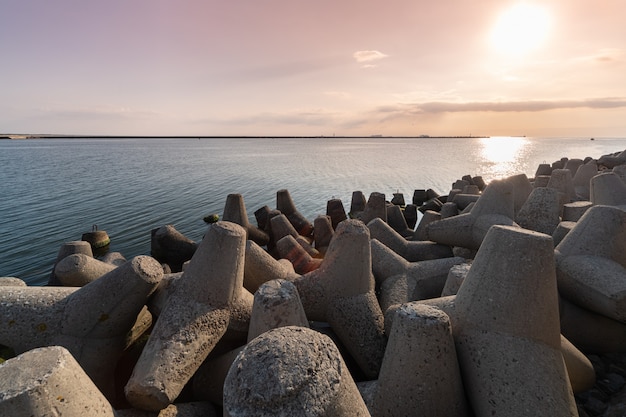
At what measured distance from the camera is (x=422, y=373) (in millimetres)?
2332

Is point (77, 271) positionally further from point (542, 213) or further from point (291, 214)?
point (291, 214)

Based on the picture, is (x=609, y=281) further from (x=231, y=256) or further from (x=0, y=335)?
(x=0, y=335)

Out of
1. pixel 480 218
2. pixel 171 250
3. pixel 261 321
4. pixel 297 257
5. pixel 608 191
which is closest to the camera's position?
pixel 261 321

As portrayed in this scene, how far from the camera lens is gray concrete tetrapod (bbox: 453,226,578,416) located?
7.54 ft

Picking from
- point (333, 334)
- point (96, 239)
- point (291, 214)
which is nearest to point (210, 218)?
point (291, 214)

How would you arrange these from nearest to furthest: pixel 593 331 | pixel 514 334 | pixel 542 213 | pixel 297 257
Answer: pixel 514 334, pixel 593 331, pixel 542 213, pixel 297 257

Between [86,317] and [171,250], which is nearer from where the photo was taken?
[86,317]

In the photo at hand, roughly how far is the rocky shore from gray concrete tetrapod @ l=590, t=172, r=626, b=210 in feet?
6.58

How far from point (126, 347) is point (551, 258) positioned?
3.70m

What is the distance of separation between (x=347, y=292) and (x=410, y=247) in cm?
281

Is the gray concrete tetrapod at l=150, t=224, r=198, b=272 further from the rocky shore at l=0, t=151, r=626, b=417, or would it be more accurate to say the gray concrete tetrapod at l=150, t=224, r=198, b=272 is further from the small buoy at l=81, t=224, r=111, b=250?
the rocky shore at l=0, t=151, r=626, b=417

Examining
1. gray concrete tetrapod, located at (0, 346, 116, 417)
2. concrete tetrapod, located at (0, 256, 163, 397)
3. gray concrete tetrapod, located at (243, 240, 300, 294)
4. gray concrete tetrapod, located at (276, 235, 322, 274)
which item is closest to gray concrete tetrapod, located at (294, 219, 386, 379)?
gray concrete tetrapod, located at (243, 240, 300, 294)

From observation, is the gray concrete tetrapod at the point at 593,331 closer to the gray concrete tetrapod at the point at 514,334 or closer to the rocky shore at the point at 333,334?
the rocky shore at the point at 333,334

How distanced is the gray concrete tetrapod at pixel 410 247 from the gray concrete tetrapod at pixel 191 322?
352 centimetres
